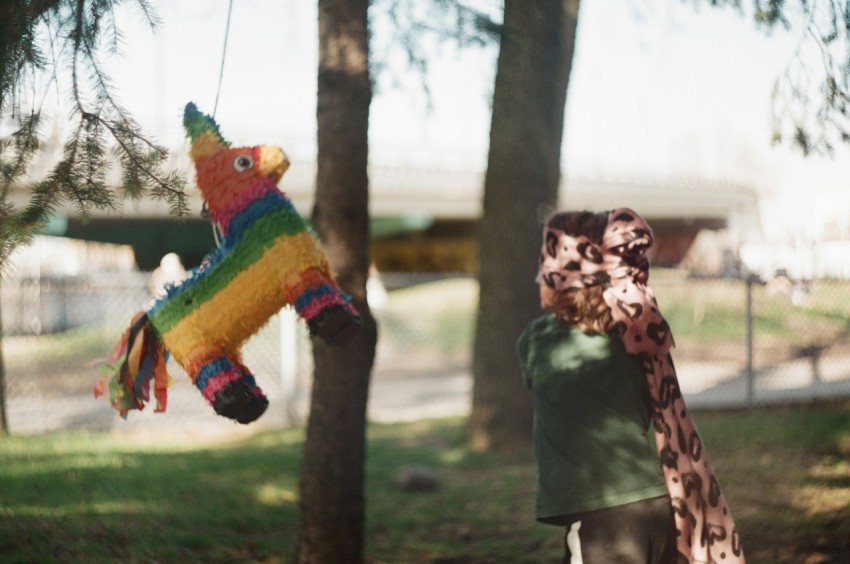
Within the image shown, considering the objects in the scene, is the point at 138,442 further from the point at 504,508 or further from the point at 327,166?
the point at 327,166

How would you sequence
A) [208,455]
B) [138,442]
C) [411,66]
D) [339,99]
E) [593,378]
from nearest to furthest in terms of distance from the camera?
[593,378], [339,99], [411,66], [208,455], [138,442]

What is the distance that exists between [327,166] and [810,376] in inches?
391

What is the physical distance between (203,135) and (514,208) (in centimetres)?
520

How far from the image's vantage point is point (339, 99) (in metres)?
4.06

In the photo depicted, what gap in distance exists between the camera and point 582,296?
2676mm

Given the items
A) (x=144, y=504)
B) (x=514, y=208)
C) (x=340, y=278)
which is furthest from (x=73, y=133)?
(x=514, y=208)

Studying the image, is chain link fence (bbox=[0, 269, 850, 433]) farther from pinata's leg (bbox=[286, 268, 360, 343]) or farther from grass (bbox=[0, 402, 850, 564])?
pinata's leg (bbox=[286, 268, 360, 343])

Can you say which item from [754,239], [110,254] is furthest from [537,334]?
[110,254]

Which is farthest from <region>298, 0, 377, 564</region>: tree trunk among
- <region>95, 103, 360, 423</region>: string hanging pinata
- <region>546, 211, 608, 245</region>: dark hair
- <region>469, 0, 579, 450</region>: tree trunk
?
<region>469, 0, 579, 450</region>: tree trunk

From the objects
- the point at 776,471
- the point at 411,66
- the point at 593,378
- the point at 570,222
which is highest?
the point at 411,66

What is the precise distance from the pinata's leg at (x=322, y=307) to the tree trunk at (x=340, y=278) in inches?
68.7

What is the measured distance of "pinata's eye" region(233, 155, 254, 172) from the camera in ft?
7.84

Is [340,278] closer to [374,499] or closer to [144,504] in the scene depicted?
[144,504]

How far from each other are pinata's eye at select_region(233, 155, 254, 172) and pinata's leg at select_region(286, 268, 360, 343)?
13.1 inches
